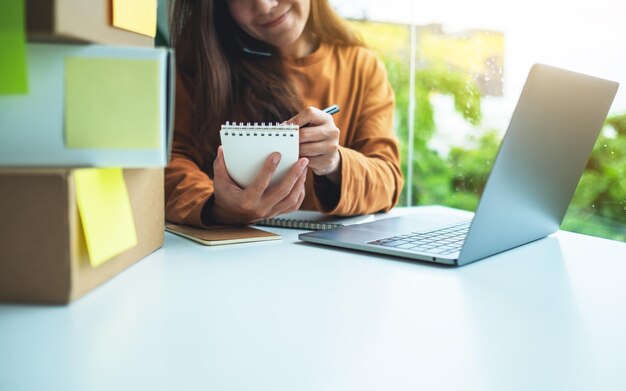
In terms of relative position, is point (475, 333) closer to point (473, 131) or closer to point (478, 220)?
point (478, 220)

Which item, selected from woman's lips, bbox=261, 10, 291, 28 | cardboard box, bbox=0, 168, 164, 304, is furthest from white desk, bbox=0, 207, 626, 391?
woman's lips, bbox=261, 10, 291, 28

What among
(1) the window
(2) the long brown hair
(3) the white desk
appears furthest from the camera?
(1) the window

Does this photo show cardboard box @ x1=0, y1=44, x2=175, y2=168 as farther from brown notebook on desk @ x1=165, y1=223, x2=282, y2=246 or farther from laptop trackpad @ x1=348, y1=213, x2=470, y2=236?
laptop trackpad @ x1=348, y1=213, x2=470, y2=236

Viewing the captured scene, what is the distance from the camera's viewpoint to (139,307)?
526 mm

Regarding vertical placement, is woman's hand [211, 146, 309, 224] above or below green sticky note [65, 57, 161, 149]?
below

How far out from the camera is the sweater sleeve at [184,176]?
913 millimetres

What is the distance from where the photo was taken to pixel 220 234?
0.85m

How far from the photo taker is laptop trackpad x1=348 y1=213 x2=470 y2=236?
884 mm

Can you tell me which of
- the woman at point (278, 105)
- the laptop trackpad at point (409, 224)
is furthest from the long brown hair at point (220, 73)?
the laptop trackpad at point (409, 224)

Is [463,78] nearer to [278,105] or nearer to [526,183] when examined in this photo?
[278,105]

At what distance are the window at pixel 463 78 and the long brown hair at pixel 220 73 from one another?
1.28 meters

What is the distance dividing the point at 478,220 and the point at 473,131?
2.39 metres

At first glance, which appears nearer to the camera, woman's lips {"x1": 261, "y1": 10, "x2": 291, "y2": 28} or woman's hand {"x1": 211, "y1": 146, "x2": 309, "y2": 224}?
woman's hand {"x1": 211, "y1": 146, "x2": 309, "y2": 224}

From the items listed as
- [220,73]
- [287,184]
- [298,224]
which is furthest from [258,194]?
[220,73]
